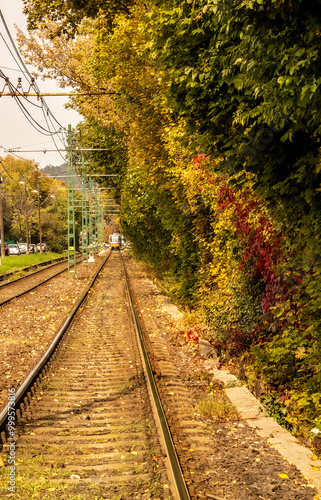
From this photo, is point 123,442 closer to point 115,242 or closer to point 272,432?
point 272,432

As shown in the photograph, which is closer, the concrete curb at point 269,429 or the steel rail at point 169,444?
the steel rail at point 169,444

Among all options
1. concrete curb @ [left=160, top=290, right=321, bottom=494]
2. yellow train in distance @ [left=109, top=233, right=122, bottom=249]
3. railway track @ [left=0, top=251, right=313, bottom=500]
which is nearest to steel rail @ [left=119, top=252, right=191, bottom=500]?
railway track @ [left=0, top=251, right=313, bottom=500]

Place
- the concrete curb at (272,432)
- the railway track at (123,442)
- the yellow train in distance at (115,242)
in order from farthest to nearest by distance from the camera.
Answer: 1. the yellow train in distance at (115,242)
2. the concrete curb at (272,432)
3. the railway track at (123,442)

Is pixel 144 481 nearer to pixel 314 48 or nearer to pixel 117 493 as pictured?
pixel 117 493

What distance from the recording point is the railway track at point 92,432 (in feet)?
17.0

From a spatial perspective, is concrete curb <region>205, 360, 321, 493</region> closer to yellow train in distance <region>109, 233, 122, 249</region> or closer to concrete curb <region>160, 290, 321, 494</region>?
concrete curb <region>160, 290, 321, 494</region>


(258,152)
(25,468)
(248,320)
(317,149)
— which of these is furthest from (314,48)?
(248,320)

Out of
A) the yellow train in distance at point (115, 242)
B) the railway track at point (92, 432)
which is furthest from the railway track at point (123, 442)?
the yellow train in distance at point (115, 242)

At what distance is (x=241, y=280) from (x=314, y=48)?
6.05 meters

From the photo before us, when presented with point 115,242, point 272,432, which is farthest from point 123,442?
point 115,242

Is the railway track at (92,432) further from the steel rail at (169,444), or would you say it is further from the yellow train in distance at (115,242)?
the yellow train in distance at (115,242)

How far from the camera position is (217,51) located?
679cm

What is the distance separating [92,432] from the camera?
6.67 metres

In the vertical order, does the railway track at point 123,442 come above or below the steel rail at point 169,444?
below
